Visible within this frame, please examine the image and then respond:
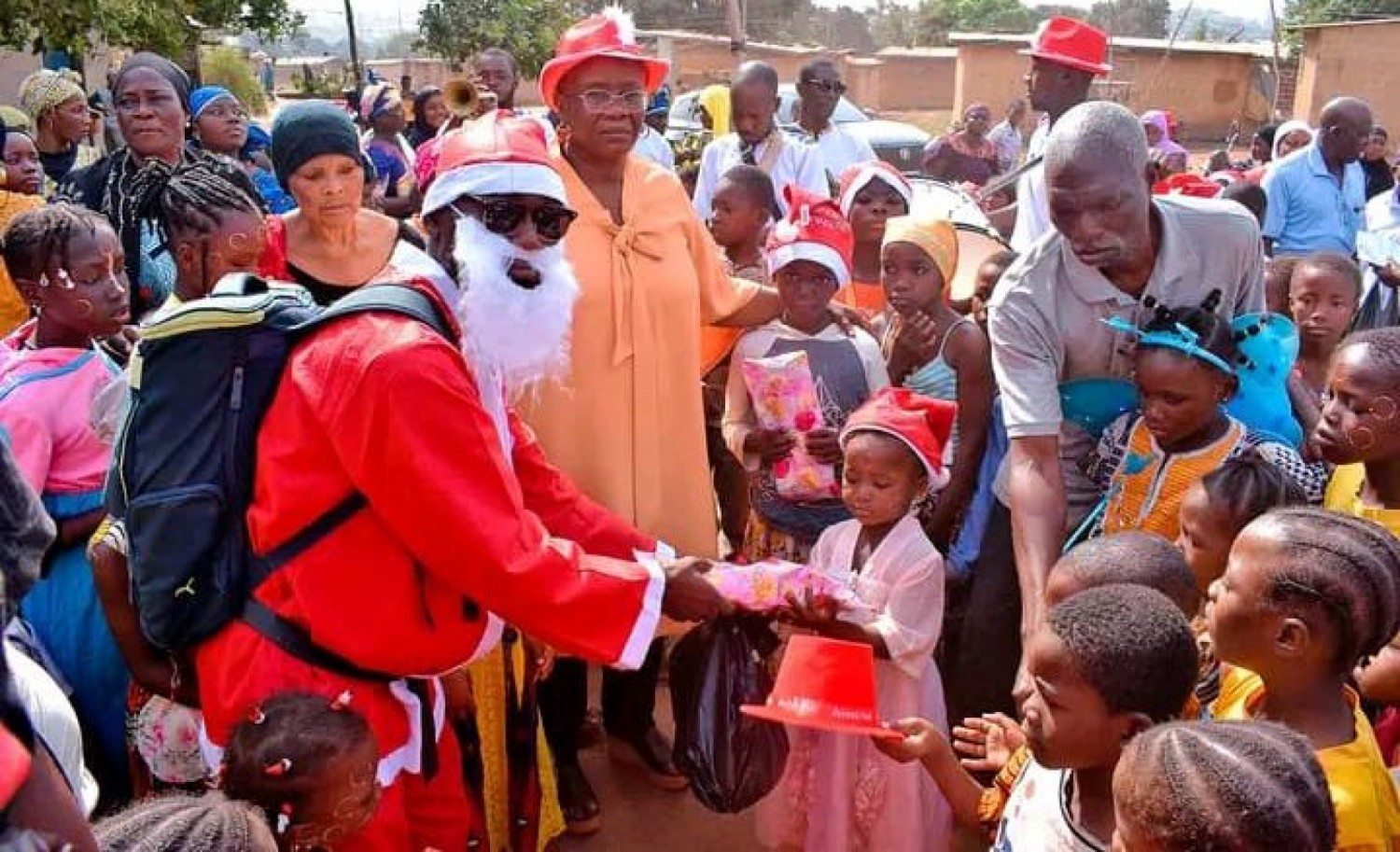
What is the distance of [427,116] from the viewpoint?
10.3 meters

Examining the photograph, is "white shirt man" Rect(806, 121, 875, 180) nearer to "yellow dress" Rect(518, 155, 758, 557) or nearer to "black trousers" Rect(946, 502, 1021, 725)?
"yellow dress" Rect(518, 155, 758, 557)

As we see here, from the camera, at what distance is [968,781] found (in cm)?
246

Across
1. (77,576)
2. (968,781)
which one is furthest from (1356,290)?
(77,576)

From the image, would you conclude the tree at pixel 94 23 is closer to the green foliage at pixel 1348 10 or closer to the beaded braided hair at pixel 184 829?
the beaded braided hair at pixel 184 829

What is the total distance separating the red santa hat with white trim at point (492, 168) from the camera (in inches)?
102

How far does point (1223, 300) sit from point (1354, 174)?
5.41m

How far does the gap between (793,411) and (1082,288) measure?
3.33ft

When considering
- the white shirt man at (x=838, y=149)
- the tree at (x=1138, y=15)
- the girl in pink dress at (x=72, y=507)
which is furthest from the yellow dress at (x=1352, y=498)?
the tree at (x=1138, y=15)

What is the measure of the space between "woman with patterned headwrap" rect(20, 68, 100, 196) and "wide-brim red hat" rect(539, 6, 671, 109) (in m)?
4.31

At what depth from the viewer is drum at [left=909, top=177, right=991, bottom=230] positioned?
4.39 m

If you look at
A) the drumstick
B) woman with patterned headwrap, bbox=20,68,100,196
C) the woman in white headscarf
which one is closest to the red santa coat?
the drumstick

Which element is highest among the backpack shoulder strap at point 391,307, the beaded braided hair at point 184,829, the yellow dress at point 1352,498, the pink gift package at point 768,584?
the backpack shoulder strap at point 391,307

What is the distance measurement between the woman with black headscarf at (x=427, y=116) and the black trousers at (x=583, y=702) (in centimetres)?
718

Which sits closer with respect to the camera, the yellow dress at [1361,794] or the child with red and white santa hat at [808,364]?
the yellow dress at [1361,794]
